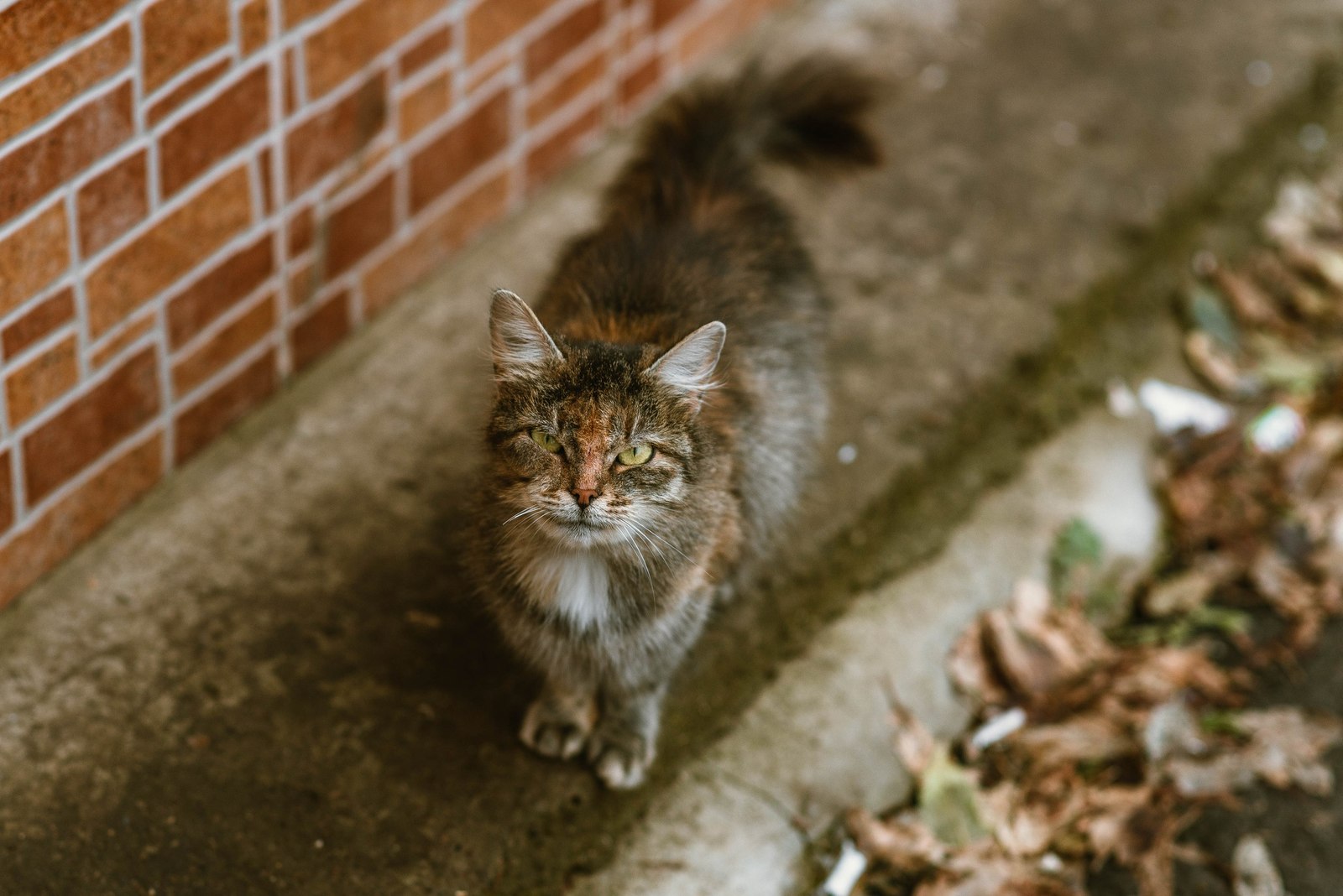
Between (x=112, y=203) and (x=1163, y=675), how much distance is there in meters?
2.37

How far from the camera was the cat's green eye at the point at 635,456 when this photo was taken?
2.31 meters

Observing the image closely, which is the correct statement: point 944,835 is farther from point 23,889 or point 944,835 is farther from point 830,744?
point 23,889

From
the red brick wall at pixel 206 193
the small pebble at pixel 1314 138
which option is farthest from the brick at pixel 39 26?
the small pebble at pixel 1314 138

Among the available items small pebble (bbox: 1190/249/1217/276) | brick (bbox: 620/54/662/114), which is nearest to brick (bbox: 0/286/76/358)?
brick (bbox: 620/54/662/114)

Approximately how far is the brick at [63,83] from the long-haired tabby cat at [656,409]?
832 millimetres

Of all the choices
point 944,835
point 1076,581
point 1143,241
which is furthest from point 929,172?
point 944,835

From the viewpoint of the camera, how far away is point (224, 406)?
10.1 feet

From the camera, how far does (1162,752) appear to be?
290 cm

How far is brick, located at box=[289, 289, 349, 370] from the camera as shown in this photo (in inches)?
127

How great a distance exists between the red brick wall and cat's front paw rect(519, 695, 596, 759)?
1001 mm

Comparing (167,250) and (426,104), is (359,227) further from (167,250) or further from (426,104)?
(167,250)

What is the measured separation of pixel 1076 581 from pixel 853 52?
6.30 ft

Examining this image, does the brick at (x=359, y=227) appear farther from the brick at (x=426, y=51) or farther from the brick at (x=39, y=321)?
the brick at (x=39, y=321)

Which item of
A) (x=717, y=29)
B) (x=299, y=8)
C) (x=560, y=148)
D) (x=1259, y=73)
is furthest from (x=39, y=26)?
(x=1259, y=73)
